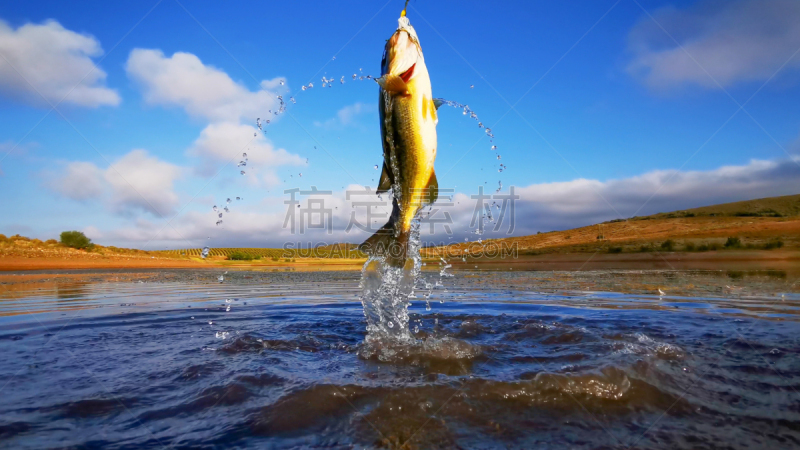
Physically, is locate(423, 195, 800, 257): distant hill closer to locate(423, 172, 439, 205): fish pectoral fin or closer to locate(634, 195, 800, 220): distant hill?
locate(634, 195, 800, 220): distant hill

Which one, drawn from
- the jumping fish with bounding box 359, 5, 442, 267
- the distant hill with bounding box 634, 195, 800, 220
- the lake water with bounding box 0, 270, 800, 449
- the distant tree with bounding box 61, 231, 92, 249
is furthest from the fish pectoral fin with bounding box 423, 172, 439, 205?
the distant tree with bounding box 61, 231, 92, 249

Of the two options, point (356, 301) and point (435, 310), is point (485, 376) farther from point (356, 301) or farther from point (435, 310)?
point (356, 301)

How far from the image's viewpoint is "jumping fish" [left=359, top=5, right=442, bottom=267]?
117 inches

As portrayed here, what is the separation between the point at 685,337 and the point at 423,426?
3.42 metres

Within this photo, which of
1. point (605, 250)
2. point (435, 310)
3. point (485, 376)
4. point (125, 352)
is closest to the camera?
point (485, 376)

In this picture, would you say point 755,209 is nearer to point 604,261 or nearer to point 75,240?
point 604,261

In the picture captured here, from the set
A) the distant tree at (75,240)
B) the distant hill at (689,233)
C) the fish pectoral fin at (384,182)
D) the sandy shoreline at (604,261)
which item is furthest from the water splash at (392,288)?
the distant tree at (75,240)

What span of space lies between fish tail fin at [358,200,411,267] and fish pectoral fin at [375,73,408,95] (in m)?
0.94

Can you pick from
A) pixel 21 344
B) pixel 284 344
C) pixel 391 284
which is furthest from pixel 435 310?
pixel 21 344

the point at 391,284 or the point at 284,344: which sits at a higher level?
the point at 391,284

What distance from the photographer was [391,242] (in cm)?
363

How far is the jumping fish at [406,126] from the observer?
2977 mm

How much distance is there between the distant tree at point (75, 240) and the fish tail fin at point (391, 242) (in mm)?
33602

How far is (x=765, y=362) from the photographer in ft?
10.9
